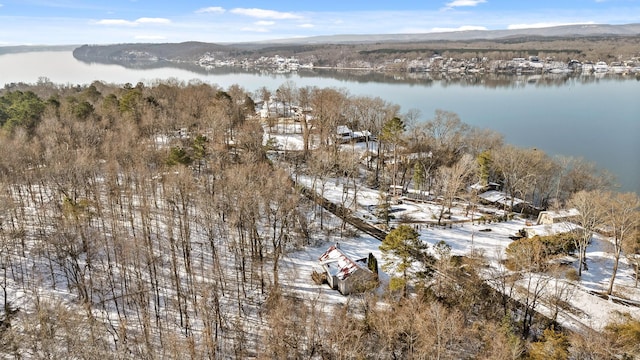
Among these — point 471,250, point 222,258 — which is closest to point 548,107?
point 471,250

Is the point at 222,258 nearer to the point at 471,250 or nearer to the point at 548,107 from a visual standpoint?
the point at 471,250

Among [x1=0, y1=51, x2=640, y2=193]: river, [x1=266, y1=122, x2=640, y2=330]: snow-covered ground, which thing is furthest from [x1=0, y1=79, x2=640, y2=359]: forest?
[x1=0, y1=51, x2=640, y2=193]: river

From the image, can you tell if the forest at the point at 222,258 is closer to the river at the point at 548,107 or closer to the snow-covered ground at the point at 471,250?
the snow-covered ground at the point at 471,250

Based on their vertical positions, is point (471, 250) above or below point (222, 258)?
below

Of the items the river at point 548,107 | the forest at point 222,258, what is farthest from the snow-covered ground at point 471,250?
the river at point 548,107

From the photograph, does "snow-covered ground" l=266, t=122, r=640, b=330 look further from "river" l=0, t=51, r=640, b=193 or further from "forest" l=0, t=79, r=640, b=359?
"river" l=0, t=51, r=640, b=193

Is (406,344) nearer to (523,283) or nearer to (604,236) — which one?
(523,283)

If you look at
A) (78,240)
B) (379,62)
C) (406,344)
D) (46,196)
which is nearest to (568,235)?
(406,344)

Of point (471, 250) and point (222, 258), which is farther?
point (471, 250)
